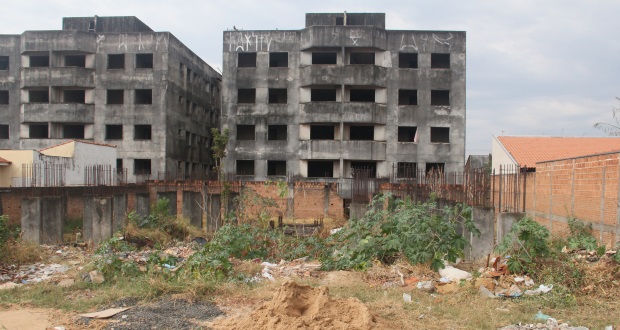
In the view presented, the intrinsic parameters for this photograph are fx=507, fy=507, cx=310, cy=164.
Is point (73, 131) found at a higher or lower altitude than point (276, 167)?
higher

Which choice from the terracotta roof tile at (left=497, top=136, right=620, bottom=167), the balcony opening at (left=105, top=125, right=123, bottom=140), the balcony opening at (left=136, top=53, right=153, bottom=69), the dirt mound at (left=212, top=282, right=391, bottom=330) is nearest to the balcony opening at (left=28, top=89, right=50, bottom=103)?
the balcony opening at (left=105, top=125, right=123, bottom=140)

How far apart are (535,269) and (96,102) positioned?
1355 inches

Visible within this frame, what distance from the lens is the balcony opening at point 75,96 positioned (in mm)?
37906

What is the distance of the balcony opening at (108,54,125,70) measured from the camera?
37.0 m

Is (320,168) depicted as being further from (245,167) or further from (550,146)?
(550,146)

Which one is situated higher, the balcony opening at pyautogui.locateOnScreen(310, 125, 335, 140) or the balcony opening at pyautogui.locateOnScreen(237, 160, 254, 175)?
the balcony opening at pyautogui.locateOnScreen(310, 125, 335, 140)

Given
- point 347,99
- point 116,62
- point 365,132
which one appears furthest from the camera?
point 116,62

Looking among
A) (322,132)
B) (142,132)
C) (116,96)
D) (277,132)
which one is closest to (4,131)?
(116,96)

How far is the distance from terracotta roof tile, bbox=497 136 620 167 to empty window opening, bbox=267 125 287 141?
15407 mm

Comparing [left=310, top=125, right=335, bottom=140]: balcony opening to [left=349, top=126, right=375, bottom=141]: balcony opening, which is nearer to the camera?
[left=349, top=126, right=375, bottom=141]: balcony opening

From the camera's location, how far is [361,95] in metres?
37.2

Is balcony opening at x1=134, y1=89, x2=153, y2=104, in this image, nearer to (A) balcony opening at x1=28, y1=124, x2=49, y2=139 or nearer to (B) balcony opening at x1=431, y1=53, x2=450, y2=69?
(A) balcony opening at x1=28, y1=124, x2=49, y2=139

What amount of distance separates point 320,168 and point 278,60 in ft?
27.8

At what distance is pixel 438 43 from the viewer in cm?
3469
